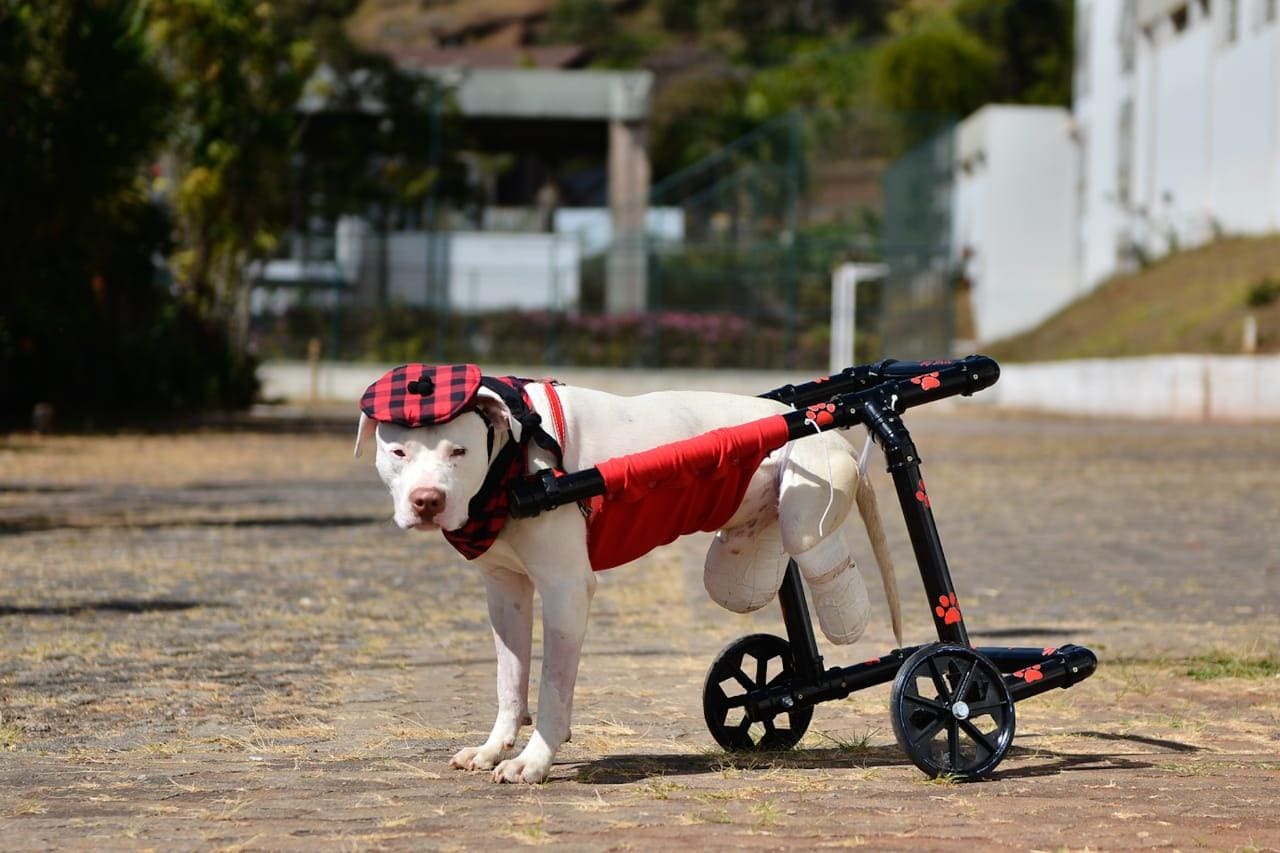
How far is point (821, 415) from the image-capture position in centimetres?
574

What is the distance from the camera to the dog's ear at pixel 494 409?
530cm

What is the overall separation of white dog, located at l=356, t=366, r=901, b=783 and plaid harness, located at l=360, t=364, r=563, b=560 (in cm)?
1

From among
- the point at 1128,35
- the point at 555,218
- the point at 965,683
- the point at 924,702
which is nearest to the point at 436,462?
the point at 924,702

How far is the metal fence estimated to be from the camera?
46844 mm

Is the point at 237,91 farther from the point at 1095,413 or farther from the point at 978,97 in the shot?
the point at 978,97

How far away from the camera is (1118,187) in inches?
2106

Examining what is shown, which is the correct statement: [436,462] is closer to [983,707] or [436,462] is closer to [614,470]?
[614,470]

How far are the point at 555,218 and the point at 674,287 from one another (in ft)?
27.6

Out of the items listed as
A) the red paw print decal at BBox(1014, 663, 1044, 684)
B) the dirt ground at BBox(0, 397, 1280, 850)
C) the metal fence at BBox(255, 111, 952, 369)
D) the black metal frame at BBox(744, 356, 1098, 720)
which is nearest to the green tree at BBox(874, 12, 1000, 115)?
the metal fence at BBox(255, 111, 952, 369)

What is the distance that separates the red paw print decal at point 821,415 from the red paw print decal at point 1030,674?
3.09 ft

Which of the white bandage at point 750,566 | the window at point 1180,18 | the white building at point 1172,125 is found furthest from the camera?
the window at point 1180,18

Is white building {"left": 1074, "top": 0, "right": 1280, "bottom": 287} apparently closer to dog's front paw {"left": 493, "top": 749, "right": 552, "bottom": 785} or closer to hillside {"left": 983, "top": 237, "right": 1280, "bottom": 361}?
hillside {"left": 983, "top": 237, "right": 1280, "bottom": 361}

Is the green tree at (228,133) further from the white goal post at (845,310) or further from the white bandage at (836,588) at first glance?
the white bandage at (836,588)

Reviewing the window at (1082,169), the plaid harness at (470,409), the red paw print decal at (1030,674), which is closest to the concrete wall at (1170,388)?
the window at (1082,169)
